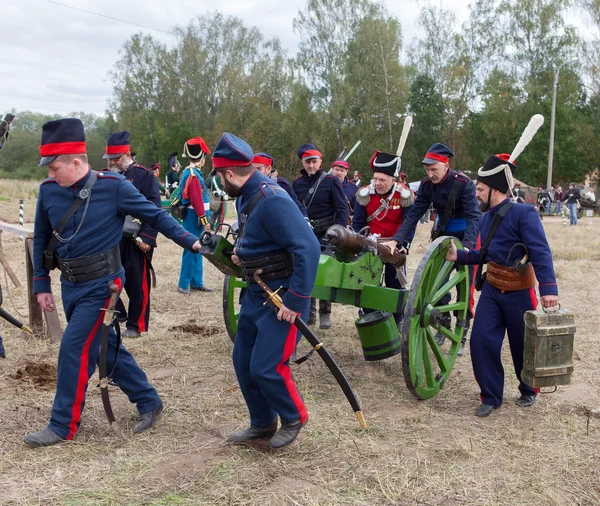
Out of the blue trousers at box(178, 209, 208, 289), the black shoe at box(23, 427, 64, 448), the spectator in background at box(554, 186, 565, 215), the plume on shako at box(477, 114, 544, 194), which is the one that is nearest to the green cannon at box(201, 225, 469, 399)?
the plume on shako at box(477, 114, 544, 194)

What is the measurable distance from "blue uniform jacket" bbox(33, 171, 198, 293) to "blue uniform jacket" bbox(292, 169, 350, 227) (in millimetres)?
3203

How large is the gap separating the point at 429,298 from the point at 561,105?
105 ft

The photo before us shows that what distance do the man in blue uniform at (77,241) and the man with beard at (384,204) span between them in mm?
2574

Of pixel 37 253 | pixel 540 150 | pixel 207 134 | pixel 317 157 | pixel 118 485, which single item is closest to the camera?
pixel 118 485

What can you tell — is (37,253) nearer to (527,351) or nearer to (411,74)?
(527,351)

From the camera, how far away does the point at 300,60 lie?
36781mm

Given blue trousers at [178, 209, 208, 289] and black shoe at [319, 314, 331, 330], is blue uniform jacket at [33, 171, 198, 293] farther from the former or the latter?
blue trousers at [178, 209, 208, 289]

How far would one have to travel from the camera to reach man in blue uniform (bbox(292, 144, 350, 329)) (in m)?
6.79

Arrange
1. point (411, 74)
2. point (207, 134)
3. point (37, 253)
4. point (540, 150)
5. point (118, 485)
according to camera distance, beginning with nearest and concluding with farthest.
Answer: point (118, 485) → point (37, 253) → point (540, 150) → point (411, 74) → point (207, 134)

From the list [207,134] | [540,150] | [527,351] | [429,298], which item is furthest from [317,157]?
[207,134]

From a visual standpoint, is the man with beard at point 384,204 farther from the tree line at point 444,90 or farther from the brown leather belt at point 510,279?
the tree line at point 444,90

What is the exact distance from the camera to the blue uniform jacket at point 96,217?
3668 millimetres

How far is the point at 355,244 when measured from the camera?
4508mm

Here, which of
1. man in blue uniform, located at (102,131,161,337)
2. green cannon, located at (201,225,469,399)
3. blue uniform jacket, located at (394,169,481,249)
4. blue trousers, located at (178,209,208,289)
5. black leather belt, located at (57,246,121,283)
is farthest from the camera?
blue trousers, located at (178,209,208,289)
